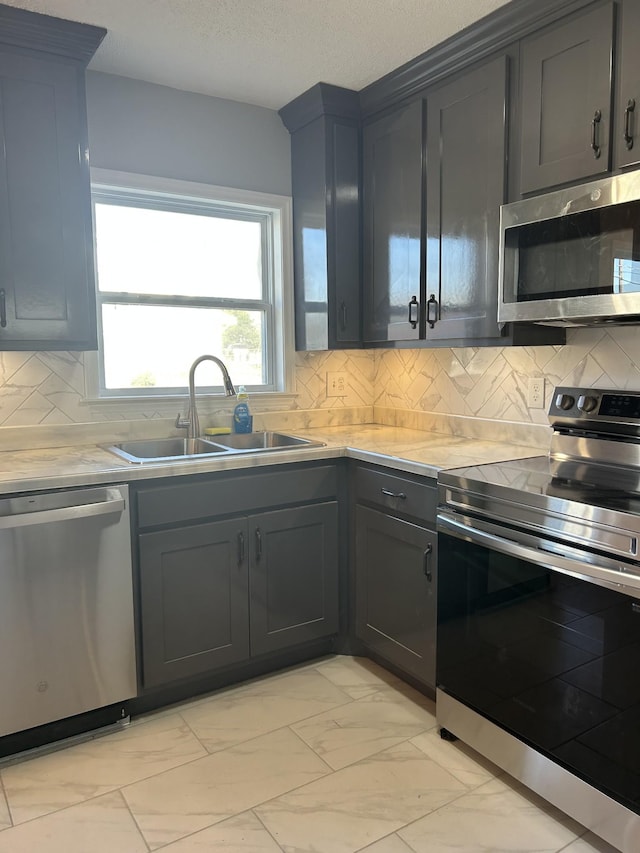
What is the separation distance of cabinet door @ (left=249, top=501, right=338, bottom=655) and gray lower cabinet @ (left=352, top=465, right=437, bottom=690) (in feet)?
0.38

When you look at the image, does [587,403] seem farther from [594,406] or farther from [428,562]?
[428,562]

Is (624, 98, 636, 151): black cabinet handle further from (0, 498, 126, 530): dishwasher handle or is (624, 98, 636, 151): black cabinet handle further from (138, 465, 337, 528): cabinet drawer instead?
(0, 498, 126, 530): dishwasher handle

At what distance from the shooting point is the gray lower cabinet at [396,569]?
2258 millimetres

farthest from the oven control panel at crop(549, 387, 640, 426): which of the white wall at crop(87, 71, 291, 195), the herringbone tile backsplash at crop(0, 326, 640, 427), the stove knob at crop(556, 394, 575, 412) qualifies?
the white wall at crop(87, 71, 291, 195)

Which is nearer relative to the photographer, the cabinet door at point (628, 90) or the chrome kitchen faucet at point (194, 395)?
the cabinet door at point (628, 90)

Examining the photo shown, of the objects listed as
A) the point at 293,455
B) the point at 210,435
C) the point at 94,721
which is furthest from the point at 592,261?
the point at 94,721

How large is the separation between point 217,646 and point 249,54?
7.54ft

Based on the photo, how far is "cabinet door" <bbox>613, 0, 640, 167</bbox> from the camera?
5.98 feet

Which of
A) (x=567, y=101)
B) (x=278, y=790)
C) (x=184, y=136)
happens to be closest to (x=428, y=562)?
(x=278, y=790)

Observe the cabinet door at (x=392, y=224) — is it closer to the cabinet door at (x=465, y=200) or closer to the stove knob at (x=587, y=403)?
the cabinet door at (x=465, y=200)

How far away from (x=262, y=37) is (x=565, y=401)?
5.70 ft

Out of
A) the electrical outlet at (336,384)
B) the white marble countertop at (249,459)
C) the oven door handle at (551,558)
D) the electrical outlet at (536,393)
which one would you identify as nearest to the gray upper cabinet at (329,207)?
the electrical outlet at (336,384)

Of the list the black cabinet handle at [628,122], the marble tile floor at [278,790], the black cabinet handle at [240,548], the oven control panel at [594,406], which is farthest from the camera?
the black cabinet handle at [240,548]

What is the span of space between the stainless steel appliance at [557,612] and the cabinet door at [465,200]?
485mm
